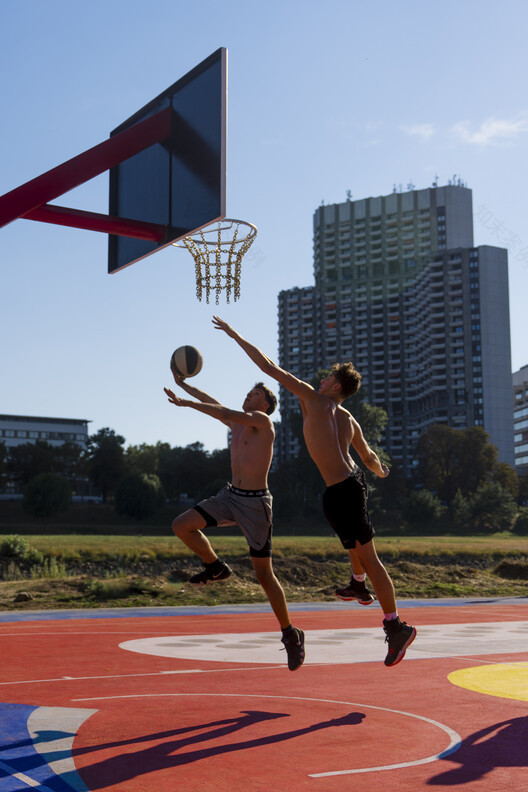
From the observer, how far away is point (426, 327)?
588 feet

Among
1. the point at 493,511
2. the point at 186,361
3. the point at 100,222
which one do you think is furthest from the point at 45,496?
the point at 186,361

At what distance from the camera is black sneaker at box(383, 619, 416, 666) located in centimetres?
738

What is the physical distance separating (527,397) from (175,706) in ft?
575

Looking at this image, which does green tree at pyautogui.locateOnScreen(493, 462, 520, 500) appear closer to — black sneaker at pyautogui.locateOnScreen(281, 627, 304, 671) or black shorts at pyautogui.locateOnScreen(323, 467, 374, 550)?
black sneaker at pyautogui.locateOnScreen(281, 627, 304, 671)

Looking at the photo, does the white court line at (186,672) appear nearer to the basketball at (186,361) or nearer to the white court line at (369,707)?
the white court line at (369,707)

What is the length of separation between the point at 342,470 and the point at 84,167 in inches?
243

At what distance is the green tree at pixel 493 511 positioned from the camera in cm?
9306

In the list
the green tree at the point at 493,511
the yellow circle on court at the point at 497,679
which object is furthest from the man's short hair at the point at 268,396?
the green tree at the point at 493,511

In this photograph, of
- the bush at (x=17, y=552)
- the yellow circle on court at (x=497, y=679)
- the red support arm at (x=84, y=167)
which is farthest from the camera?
the bush at (x=17, y=552)

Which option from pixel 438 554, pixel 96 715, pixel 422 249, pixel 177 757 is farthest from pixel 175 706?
pixel 422 249

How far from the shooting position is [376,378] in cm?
18588

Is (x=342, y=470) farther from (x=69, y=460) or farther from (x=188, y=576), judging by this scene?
→ (x=69, y=460)

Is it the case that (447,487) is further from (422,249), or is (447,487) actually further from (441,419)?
(422,249)

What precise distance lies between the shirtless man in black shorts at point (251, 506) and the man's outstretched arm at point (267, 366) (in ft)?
1.85
